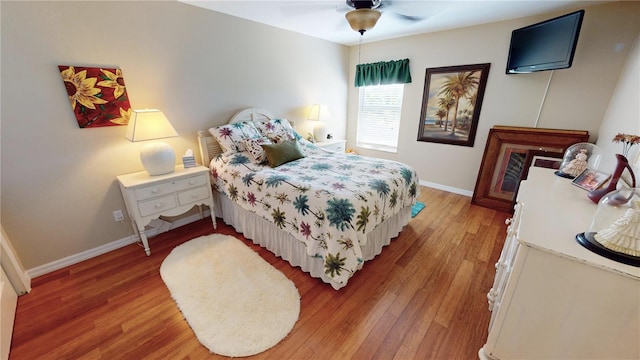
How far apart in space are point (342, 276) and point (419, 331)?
57cm

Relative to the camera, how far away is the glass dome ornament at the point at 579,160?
5.56 feet

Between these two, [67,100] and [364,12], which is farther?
[364,12]

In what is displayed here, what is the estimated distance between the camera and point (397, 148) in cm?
403

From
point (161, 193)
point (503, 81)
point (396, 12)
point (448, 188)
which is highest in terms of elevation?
point (396, 12)

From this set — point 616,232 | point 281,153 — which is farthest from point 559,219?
point 281,153

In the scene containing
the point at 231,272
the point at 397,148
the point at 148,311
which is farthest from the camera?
the point at 397,148

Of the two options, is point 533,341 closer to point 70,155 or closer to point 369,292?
point 369,292

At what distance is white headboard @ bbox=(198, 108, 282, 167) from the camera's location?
2652mm

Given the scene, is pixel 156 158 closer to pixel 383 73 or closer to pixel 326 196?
A: pixel 326 196

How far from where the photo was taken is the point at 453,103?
10.9 feet

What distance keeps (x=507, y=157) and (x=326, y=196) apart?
102 inches

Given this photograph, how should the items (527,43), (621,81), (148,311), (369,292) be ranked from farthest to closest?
(527,43)
(621,81)
(369,292)
(148,311)

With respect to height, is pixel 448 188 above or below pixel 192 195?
below

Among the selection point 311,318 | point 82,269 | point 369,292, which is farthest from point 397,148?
point 82,269
